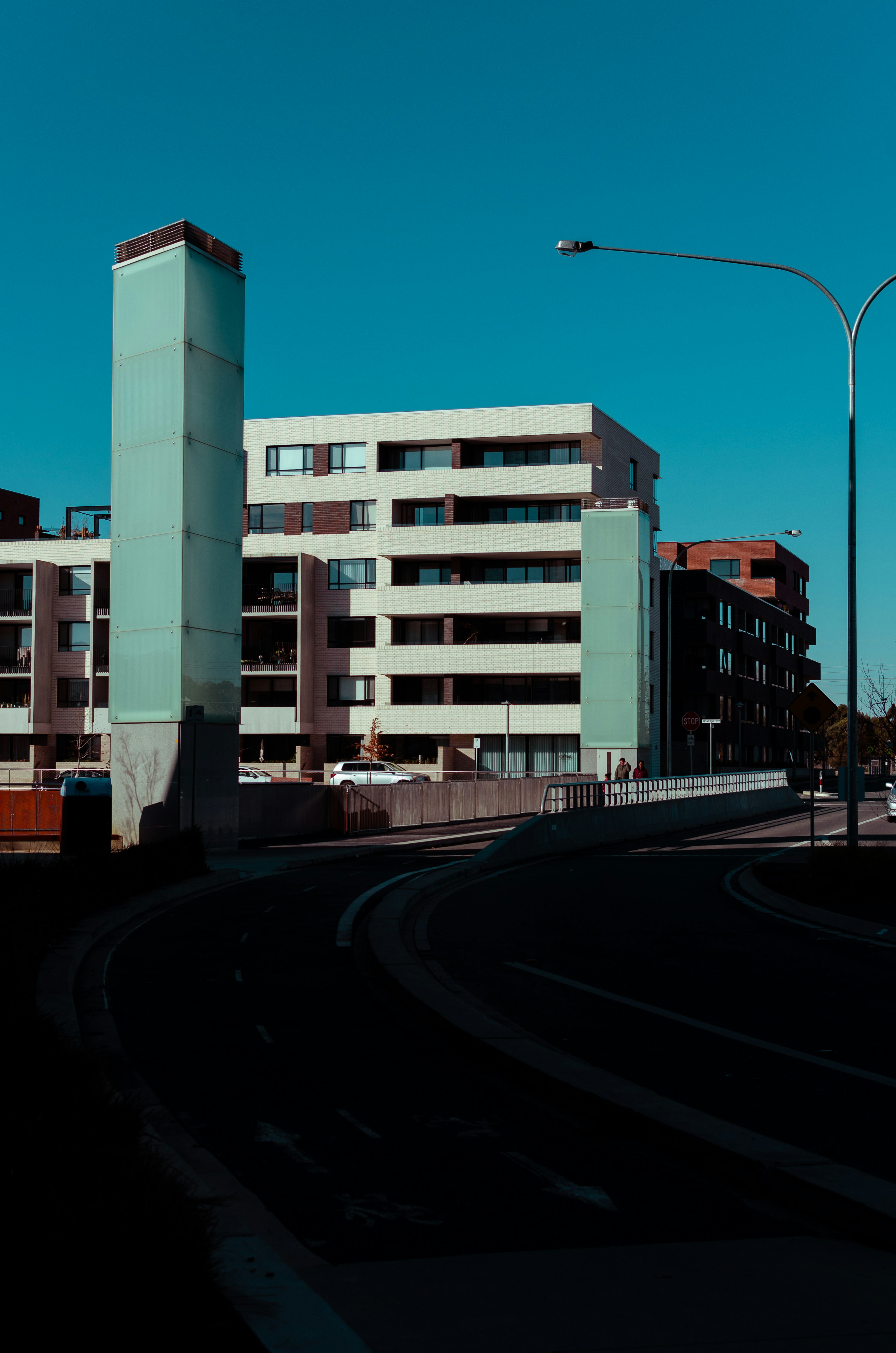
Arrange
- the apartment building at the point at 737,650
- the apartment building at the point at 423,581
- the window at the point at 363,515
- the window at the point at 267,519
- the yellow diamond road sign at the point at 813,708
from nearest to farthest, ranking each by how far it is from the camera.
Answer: the yellow diamond road sign at the point at 813,708, the apartment building at the point at 423,581, the window at the point at 363,515, the window at the point at 267,519, the apartment building at the point at 737,650

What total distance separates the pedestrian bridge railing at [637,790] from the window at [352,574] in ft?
67.6

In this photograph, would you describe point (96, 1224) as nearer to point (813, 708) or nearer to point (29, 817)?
point (813, 708)

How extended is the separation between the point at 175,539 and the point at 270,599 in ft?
138

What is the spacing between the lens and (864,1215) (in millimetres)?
5105

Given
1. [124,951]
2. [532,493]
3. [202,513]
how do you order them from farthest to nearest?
[532,493], [202,513], [124,951]

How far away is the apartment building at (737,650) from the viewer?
265ft

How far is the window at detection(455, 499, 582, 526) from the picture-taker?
226ft

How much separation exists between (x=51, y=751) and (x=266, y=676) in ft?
40.8

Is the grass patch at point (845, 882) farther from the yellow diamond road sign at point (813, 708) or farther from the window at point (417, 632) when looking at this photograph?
the window at point (417, 632)

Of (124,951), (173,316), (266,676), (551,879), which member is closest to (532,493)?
(266,676)

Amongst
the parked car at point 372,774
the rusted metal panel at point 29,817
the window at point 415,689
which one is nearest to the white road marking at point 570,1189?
the rusted metal panel at point 29,817

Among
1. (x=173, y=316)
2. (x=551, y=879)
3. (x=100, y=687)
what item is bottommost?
(x=551, y=879)

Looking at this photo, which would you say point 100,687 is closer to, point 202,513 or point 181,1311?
point 202,513

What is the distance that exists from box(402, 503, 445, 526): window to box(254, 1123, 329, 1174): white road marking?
63967mm
